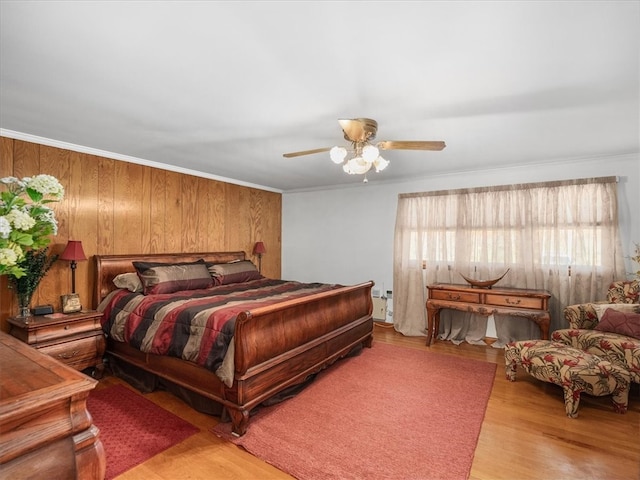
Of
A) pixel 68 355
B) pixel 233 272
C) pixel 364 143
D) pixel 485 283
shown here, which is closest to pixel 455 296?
pixel 485 283

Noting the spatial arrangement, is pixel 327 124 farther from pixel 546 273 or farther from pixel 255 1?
pixel 546 273

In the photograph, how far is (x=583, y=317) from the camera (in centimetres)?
324

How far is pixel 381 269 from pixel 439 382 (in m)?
2.27

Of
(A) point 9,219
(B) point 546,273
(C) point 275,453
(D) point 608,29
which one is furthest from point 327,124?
(B) point 546,273

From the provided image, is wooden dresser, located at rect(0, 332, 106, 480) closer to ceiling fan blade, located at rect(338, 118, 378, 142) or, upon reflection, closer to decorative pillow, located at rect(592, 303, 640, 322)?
ceiling fan blade, located at rect(338, 118, 378, 142)

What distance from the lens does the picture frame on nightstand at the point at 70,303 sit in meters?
3.03

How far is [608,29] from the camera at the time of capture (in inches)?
58.8

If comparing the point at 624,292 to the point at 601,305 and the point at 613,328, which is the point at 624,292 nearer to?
the point at 601,305

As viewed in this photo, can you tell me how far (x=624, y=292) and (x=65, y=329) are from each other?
5.36 meters

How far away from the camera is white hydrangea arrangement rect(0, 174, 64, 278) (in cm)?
106

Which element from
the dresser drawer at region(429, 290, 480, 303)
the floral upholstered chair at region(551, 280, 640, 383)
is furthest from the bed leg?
the floral upholstered chair at region(551, 280, 640, 383)

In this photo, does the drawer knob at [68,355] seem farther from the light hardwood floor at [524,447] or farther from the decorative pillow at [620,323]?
the decorative pillow at [620,323]

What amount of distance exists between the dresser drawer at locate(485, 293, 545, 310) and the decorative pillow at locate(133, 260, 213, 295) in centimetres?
337

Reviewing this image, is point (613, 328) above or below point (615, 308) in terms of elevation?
below
